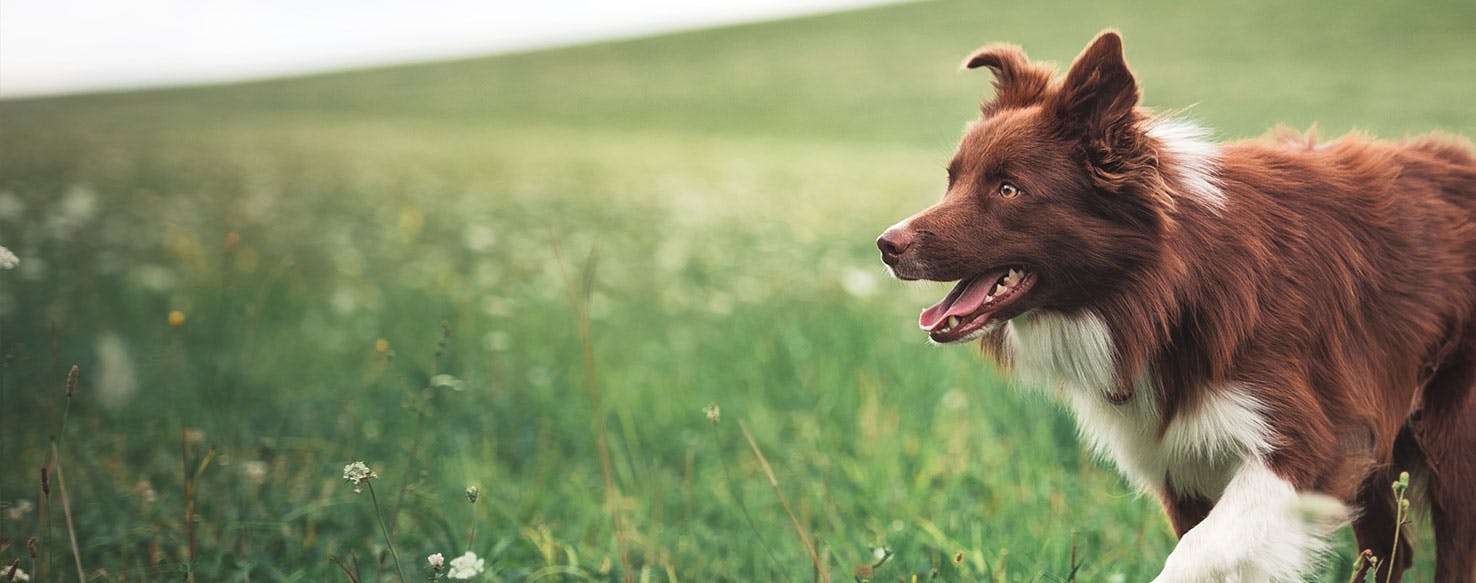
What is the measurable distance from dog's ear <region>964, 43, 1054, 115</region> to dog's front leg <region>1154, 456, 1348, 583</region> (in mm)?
1132

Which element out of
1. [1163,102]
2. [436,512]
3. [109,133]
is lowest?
[1163,102]

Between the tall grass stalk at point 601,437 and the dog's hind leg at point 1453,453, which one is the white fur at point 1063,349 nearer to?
the dog's hind leg at point 1453,453

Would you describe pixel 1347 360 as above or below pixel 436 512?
above

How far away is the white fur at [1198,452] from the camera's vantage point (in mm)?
2436

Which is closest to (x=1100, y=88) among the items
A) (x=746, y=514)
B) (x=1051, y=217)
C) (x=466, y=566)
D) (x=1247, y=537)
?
(x=1051, y=217)

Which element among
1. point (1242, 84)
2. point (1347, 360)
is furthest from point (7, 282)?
point (1242, 84)

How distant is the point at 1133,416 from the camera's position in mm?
2844

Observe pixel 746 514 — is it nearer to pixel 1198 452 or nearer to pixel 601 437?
pixel 601 437

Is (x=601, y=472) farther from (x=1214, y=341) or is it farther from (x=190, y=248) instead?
(x=190, y=248)

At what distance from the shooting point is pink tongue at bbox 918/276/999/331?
8.89ft

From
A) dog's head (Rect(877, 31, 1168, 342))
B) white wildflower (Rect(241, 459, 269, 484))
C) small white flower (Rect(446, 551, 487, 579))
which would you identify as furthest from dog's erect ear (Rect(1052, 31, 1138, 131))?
white wildflower (Rect(241, 459, 269, 484))

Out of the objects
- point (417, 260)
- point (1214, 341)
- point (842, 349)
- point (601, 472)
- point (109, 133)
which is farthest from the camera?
point (109, 133)

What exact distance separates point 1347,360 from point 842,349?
11.2 feet

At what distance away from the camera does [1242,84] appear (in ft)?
63.6
